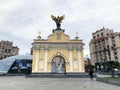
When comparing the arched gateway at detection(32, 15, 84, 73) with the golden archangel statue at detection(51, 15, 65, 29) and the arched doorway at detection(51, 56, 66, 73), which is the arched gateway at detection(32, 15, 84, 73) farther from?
the golden archangel statue at detection(51, 15, 65, 29)

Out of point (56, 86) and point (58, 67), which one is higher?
point (58, 67)

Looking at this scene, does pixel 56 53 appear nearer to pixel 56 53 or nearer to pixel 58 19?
pixel 56 53

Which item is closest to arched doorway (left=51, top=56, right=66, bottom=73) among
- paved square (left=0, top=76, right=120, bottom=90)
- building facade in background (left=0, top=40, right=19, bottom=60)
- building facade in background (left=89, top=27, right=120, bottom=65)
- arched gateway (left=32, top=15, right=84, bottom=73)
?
arched gateway (left=32, top=15, right=84, bottom=73)

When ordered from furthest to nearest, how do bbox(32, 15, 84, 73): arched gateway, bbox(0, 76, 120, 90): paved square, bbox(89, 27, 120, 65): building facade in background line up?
1. bbox(89, 27, 120, 65): building facade in background
2. bbox(32, 15, 84, 73): arched gateway
3. bbox(0, 76, 120, 90): paved square

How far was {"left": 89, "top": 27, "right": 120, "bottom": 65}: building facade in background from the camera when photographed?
65250 mm

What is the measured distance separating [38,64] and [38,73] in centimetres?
189

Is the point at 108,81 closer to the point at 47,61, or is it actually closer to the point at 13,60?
the point at 47,61

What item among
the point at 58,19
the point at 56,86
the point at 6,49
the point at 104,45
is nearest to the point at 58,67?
the point at 58,19

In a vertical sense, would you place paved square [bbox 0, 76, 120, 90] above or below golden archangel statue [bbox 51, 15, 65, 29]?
below

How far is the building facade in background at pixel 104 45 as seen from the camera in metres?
65.2

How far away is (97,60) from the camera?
246ft

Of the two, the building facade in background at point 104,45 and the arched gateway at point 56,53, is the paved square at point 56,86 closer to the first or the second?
the arched gateway at point 56,53

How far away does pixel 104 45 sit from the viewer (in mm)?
71750

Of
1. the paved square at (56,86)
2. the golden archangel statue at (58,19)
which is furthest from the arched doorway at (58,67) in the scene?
the paved square at (56,86)
